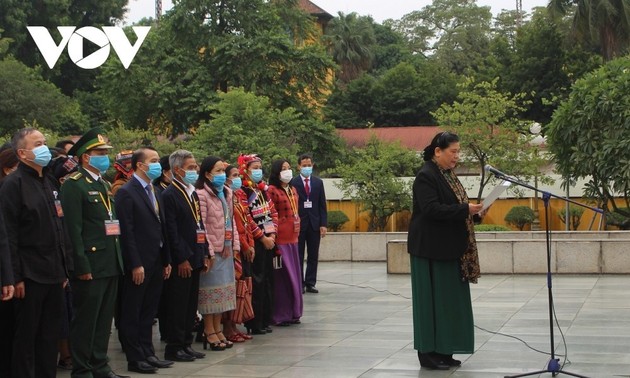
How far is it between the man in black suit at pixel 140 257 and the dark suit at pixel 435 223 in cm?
223

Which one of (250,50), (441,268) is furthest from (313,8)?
(441,268)

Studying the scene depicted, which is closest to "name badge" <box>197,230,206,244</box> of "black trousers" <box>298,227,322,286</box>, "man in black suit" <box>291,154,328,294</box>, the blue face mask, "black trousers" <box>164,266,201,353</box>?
"black trousers" <box>164,266,201,353</box>

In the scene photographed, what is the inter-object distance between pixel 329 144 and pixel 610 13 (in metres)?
12.6

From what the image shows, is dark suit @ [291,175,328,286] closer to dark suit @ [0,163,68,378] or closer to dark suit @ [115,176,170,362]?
dark suit @ [115,176,170,362]

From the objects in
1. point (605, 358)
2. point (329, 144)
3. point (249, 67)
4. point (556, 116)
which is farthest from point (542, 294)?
point (249, 67)

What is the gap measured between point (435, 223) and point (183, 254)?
228cm

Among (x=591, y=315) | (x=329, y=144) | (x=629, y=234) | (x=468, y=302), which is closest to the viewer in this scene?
(x=468, y=302)

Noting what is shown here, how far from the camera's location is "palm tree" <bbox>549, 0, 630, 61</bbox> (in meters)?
40.6

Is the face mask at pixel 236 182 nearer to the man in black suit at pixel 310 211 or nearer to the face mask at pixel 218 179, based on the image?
the face mask at pixel 218 179

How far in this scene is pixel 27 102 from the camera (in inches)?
1849

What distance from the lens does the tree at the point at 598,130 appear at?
2075 cm

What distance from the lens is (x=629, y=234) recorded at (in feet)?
66.6

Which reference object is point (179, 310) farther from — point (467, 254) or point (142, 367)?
point (467, 254)

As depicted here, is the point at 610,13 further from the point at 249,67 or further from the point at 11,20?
the point at 11,20
